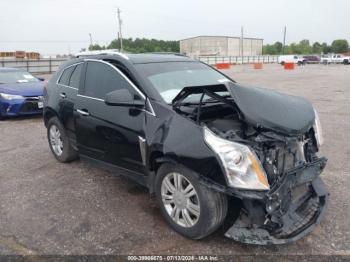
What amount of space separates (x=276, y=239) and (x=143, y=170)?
1495 millimetres

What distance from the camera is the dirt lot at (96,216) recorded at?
120 inches

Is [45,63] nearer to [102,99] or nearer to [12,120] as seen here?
[12,120]

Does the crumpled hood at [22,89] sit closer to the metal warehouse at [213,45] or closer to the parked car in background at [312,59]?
the parked car in background at [312,59]

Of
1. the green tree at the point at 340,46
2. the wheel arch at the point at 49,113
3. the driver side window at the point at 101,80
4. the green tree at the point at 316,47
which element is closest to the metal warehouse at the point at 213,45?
the green tree at the point at 316,47

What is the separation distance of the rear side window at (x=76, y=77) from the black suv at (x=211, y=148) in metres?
0.68

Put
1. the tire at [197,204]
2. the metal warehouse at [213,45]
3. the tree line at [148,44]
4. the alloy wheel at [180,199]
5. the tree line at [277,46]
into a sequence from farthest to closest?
the metal warehouse at [213,45] < the tree line at [277,46] < the tree line at [148,44] < the alloy wheel at [180,199] < the tire at [197,204]

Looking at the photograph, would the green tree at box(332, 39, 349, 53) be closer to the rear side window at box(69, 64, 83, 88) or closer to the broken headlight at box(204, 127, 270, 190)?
the rear side window at box(69, 64, 83, 88)

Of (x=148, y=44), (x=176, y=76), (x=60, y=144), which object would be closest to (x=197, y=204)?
(x=176, y=76)

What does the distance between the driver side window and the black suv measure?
Answer: 0.06ft

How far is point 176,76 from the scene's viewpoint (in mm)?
4078

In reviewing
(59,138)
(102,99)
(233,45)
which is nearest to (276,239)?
(102,99)

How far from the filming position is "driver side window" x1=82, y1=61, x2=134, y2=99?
394cm

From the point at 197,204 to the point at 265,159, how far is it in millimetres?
721

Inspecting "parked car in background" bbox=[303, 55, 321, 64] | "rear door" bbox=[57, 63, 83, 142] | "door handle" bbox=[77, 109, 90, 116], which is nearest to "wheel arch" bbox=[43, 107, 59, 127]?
"rear door" bbox=[57, 63, 83, 142]
